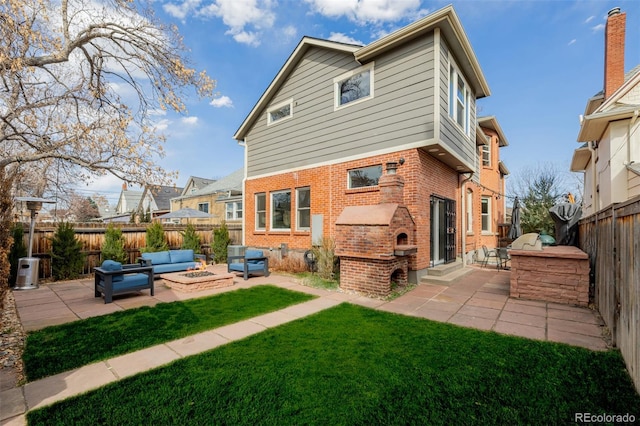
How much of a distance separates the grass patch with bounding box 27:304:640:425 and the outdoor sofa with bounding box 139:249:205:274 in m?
5.36

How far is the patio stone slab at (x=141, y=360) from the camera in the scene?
312 cm

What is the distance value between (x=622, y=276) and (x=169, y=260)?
9.65 meters

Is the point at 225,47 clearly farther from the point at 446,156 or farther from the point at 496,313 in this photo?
the point at 496,313

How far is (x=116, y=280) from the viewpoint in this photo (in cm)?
625

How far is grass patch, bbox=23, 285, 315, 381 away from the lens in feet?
11.2

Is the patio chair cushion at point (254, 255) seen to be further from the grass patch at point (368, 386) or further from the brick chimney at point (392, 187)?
the grass patch at point (368, 386)

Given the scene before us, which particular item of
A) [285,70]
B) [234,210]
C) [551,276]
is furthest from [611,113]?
[234,210]

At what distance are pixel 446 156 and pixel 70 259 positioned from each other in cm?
1187

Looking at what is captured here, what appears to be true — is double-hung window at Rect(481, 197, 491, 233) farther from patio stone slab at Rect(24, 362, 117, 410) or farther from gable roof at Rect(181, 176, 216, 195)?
gable roof at Rect(181, 176, 216, 195)

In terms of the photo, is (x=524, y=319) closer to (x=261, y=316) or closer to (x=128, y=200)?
(x=261, y=316)

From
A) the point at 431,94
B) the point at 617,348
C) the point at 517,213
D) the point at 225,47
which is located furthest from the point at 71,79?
the point at 517,213

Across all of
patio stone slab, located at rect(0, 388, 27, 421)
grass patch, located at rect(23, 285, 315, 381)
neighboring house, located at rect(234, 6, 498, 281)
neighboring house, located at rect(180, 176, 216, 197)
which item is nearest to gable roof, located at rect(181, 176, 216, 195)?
neighboring house, located at rect(180, 176, 216, 197)

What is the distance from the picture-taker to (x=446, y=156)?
8.13m

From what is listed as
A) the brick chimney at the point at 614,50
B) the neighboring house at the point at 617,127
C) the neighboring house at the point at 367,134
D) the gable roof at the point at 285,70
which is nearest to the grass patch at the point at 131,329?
the neighboring house at the point at 367,134
